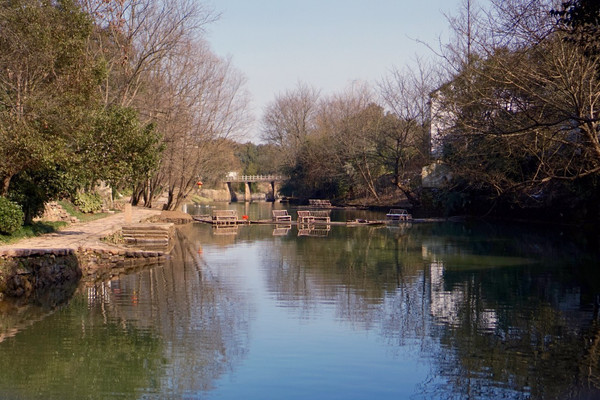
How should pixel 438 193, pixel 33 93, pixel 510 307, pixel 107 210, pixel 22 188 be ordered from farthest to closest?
pixel 438 193, pixel 107 210, pixel 22 188, pixel 33 93, pixel 510 307

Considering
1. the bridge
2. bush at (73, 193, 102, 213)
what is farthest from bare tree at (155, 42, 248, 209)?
the bridge

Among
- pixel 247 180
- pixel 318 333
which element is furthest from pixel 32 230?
pixel 247 180

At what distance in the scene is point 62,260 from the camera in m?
17.1

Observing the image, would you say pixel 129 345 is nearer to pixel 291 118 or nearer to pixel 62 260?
pixel 62 260

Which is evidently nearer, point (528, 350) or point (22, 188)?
point (528, 350)

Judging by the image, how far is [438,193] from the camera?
151ft

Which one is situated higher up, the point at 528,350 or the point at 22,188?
the point at 22,188

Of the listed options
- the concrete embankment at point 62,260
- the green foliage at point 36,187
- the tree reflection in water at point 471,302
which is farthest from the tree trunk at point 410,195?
the green foliage at point 36,187

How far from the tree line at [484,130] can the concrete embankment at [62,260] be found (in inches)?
411

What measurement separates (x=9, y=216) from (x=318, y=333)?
1019 cm

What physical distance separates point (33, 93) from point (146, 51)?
573 inches

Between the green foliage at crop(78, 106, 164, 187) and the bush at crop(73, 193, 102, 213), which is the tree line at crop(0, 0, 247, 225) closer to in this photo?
the green foliage at crop(78, 106, 164, 187)

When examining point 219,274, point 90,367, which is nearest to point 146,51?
point 219,274

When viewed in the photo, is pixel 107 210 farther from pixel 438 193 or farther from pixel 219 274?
pixel 438 193
